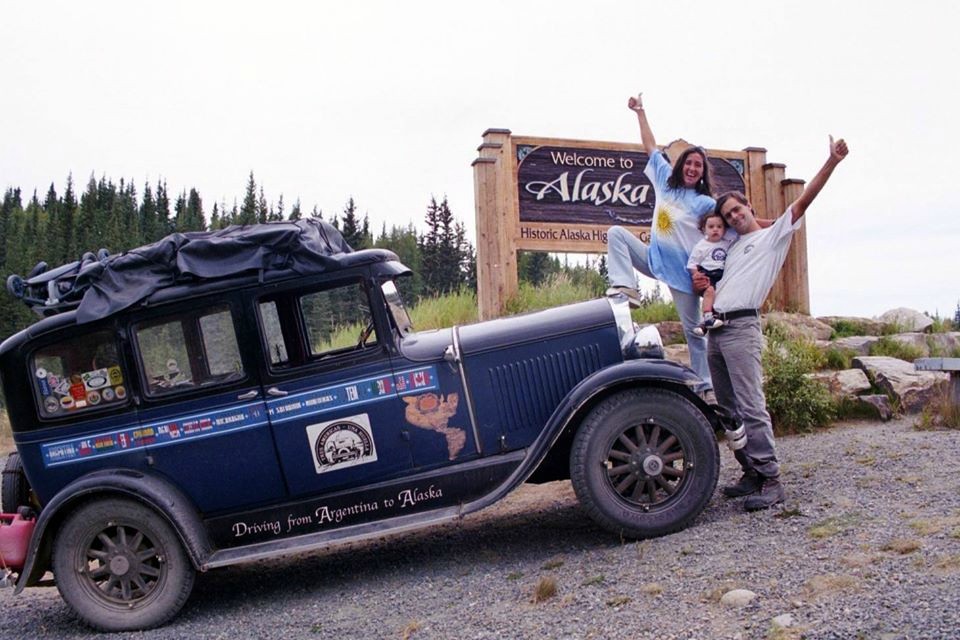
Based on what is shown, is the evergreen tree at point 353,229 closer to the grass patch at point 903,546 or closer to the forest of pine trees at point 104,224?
the forest of pine trees at point 104,224

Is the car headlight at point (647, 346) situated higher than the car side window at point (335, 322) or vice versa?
the car side window at point (335, 322)

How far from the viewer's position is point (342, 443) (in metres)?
5.66

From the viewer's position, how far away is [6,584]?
221 inches

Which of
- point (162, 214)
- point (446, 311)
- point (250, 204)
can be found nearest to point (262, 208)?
point (250, 204)

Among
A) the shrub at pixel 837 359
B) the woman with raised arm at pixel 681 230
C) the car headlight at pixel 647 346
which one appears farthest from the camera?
the shrub at pixel 837 359

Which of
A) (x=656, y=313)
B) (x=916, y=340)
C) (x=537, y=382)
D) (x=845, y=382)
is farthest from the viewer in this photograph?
(x=656, y=313)

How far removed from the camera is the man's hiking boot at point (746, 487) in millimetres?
6258

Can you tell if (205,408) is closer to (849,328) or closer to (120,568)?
(120,568)

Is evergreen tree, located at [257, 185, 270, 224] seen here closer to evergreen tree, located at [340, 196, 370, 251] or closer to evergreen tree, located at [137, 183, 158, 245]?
evergreen tree, located at [137, 183, 158, 245]

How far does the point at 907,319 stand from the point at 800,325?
2215mm

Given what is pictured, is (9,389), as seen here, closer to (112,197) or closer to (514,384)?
(514,384)

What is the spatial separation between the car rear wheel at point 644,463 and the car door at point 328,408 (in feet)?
3.83

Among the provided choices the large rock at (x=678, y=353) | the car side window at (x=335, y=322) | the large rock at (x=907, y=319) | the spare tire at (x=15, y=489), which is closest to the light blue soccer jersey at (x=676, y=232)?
the car side window at (x=335, y=322)

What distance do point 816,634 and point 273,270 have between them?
384 centimetres
